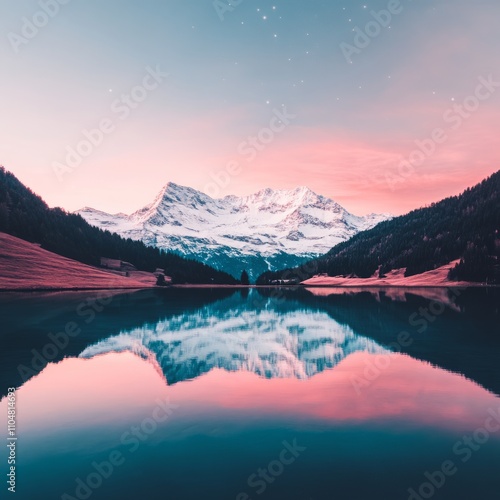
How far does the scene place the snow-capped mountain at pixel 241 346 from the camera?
34.2 meters

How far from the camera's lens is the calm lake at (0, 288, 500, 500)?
46.9ft

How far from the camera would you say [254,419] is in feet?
69.3

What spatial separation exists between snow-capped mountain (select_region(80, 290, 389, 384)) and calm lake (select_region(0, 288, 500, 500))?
36 cm

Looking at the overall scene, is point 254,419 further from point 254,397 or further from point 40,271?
point 40,271

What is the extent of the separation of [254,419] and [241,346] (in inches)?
944

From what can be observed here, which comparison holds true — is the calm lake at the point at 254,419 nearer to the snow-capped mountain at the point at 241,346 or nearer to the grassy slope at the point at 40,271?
the snow-capped mountain at the point at 241,346

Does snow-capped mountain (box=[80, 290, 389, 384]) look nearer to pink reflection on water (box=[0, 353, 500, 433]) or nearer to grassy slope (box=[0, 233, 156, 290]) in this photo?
pink reflection on water (box=[0, 353, 500, 433])

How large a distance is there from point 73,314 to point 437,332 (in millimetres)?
57932

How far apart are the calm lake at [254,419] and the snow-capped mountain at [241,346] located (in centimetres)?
36

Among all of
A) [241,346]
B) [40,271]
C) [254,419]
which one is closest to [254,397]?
[254,419]

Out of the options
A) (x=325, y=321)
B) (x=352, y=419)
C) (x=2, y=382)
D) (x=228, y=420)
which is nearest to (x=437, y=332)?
(x=325, y=321)

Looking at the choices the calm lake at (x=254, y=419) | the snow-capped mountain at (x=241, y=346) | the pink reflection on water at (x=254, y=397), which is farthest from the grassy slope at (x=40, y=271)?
the pink reflection on water at (x=254, y=397)

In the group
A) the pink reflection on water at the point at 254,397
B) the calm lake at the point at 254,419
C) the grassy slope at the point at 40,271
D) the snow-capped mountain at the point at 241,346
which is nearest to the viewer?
the calm lake at the point at 254,419

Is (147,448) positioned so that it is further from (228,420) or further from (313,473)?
(313,473)
